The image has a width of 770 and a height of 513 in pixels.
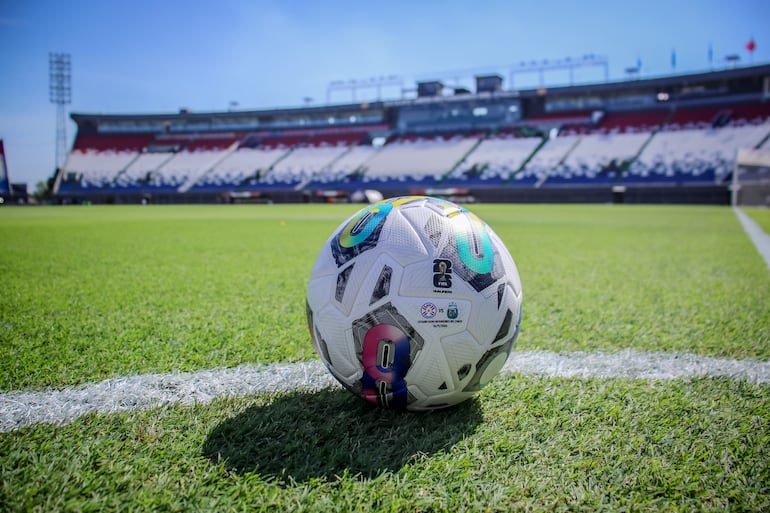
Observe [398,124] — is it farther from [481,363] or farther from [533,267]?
[481,363]

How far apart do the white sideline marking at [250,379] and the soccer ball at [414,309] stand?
1.66 feet

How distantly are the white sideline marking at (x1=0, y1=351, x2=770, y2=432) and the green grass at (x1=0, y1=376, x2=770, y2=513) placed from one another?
0.39 ft

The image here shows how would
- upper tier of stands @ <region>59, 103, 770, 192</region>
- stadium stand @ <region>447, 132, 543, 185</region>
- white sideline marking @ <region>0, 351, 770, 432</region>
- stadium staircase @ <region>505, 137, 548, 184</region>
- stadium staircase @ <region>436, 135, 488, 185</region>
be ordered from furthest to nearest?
stadium staircase @ <region>436, 135, 488, 185</region>, stadium stand @ <region>447, 132, 543, 185</region>, stadium staircase @ <region>505, 137, 548, 184</region>, upper tier of stands @ <region>59, 103, 770, 192</region>, white sideline marking @ <region>0, 351, 770, 432</region>

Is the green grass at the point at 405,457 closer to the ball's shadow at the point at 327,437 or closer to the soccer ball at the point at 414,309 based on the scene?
the ball's shadow at the point at 327,437

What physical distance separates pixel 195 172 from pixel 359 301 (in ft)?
161

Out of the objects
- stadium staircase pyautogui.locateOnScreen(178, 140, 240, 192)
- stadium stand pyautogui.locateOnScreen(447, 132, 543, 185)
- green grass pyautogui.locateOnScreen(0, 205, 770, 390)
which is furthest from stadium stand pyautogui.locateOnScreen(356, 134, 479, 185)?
green grass pyautogui.locateOnScreen(0, 205, 770, 390)

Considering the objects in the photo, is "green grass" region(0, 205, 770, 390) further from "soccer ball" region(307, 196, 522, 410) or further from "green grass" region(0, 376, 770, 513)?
"soccer ball" region(307, 196, 522, 410)

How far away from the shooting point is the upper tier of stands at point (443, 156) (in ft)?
112

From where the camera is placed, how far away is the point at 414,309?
1929 millimetres

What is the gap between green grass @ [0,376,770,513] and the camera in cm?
150

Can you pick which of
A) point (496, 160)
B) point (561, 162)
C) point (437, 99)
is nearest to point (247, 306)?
point (561, 162)

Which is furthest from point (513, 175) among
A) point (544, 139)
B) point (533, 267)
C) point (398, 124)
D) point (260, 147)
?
point (533, 267)


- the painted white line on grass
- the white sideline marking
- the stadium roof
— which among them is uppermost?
the stadium roof

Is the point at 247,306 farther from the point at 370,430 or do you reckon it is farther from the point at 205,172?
the point at 205,172
